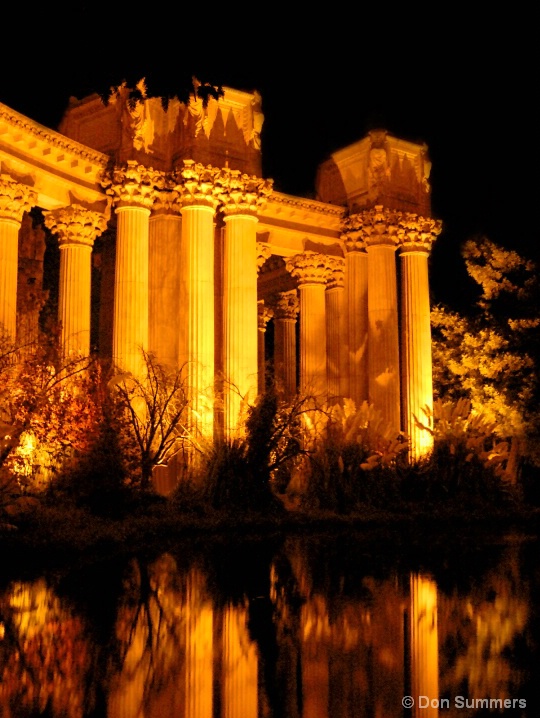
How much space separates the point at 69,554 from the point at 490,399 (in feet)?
93.1

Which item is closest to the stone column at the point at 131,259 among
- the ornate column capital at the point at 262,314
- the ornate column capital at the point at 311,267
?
the ornate column capital at the point at 311,267

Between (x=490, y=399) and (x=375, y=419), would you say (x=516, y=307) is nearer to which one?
(x=490, y=399)

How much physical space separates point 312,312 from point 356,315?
5.98ft

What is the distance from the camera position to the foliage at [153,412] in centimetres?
2228

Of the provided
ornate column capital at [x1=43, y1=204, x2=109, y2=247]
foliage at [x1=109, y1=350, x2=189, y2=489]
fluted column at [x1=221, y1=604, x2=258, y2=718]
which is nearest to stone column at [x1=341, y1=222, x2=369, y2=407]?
ornate column capital at [x1=43, y1=204, x2=109, y2=247]

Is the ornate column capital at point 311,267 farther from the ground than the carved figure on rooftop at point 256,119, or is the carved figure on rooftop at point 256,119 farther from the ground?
the carved figure on rooftop at point 256,119

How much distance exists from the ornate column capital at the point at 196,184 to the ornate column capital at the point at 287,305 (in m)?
15.5

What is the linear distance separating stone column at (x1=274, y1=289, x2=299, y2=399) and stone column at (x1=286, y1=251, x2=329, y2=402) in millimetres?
6690

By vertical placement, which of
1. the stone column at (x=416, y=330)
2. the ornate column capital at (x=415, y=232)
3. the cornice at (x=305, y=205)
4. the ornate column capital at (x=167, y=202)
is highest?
the cornice at (x=305, y=205)

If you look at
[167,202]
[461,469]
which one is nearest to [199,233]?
[167,202]

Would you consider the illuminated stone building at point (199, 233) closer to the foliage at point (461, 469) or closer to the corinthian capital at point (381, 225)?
the corinthian capital at point (381, 225)

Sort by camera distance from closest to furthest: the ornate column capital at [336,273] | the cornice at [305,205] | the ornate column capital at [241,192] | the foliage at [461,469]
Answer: the foliage at [461,469] < the ornate column capital at [241,192] < the cornice at [305,205] < the ornate column capital at [336,273]

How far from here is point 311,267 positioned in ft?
120

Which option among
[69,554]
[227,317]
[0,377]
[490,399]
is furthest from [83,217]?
[490,399]
